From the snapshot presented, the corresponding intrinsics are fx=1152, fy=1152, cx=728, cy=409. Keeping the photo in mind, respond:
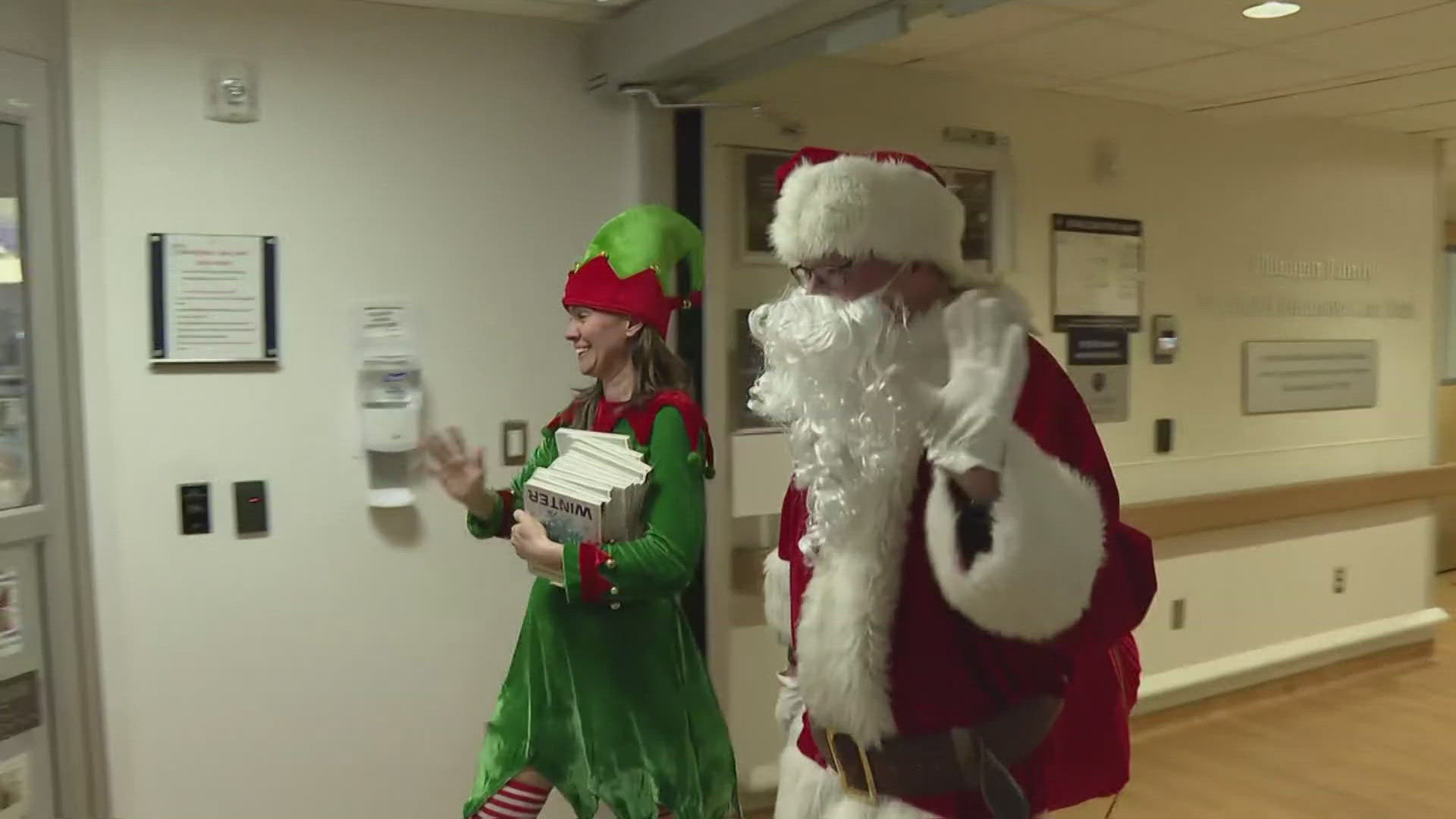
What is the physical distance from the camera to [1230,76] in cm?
328

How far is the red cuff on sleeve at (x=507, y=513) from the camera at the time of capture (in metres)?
2.15

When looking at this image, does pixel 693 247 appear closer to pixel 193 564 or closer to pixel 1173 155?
pixel 193 564

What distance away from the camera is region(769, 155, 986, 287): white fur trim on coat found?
1.39 metres

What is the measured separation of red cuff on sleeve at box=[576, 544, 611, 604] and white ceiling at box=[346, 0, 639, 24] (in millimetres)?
1300

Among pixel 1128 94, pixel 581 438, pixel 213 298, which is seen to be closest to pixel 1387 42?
pixel 1128 94

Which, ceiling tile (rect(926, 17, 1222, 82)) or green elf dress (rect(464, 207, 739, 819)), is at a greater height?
ceiling tile (rect(926, 17, 1222, 82))

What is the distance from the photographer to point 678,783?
202 centimetres

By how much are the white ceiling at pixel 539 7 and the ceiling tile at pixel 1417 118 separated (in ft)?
9.30

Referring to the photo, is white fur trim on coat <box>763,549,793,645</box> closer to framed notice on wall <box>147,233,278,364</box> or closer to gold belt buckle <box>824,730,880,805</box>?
gold belt buckle <box>824,730,880,805</box>

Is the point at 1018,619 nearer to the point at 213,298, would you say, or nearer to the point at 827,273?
the point at 827,273

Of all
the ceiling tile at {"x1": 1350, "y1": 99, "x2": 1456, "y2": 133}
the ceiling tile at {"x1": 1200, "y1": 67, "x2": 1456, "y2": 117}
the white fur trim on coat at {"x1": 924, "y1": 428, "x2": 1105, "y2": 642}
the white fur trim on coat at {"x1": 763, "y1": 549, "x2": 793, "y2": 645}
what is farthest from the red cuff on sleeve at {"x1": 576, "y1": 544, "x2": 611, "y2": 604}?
the ceiling tile at {"x1": 1350, "y1": 99, "x2": 1456, "y2": 133}

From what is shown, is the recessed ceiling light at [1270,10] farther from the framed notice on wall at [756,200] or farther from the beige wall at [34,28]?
the beige wall at [34,28]

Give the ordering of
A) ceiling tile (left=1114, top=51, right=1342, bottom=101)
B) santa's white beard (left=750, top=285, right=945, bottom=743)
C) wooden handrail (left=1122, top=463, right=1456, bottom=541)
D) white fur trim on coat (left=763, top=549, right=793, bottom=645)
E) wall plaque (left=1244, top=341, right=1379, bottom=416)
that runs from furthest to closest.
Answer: wall plaque (left=1244, top=341, right=1379, bottom=416), wooden handrail (left=1122, top=463, right=1456, bottom=541), ceiling tile (left=1114, top=51, right=1342, bottom=101), white fur trim on coat (left=763, top=549, right=793, bottom=645), santa's white beard (left=750, top=285, right=945, bottom=743)

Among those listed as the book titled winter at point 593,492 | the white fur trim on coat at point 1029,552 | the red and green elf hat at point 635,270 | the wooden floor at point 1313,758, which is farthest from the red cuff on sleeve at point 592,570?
the wooden floor at point 1313,758
